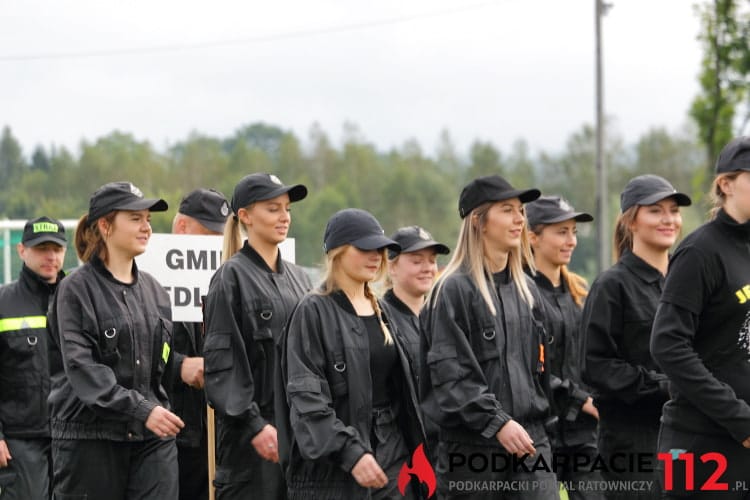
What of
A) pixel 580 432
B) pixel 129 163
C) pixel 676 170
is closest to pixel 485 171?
pixel 676 170

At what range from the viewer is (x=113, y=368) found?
709 centimetres

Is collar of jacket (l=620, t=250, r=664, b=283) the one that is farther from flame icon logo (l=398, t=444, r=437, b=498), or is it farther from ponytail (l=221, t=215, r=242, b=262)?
ponytail (l=221, t=215, r=242, b=262)

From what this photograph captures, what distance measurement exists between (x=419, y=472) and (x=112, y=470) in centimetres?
177

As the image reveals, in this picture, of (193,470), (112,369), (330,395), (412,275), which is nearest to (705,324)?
(330,395)

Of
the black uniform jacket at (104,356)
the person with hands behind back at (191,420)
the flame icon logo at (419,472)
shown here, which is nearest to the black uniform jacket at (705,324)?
the flame icon logo at (419,472)

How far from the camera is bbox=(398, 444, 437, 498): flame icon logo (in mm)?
6320

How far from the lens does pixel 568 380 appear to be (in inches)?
328

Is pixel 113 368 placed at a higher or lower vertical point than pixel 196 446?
higher

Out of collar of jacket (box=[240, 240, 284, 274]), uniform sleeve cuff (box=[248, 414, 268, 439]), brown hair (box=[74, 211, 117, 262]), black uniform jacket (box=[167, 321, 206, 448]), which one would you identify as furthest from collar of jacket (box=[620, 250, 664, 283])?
brown hair (box=[74, 211, 117, 262])

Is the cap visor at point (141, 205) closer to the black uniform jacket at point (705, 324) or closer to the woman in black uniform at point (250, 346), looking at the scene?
the woman in black uniform at point (250, 346)

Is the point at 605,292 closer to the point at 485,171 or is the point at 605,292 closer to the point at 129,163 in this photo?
the point at 129,163

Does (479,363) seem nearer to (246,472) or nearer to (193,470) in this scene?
(246,472)

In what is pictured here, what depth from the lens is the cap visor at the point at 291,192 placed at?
7242 millimetres

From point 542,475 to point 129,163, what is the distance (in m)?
52.3
